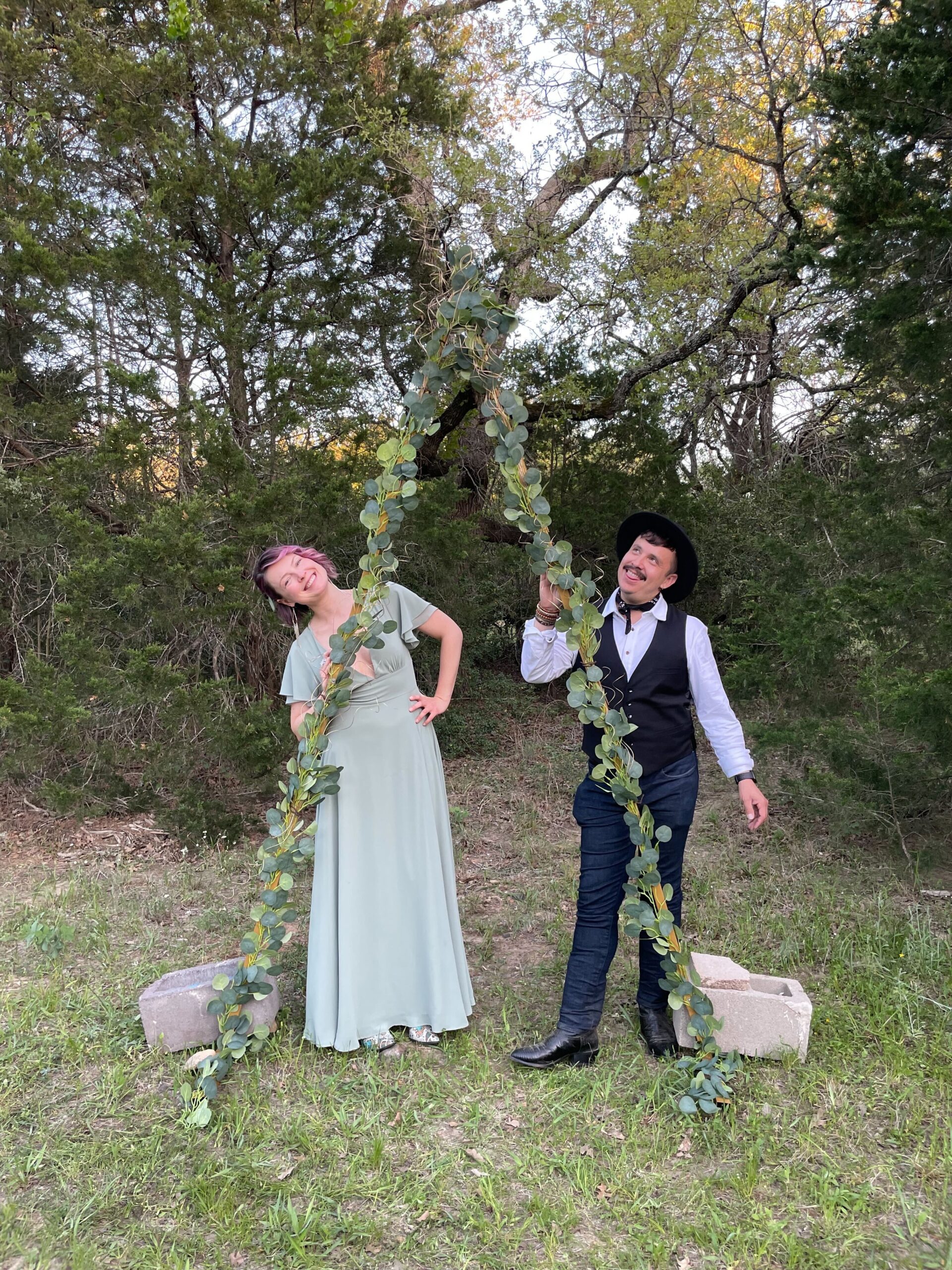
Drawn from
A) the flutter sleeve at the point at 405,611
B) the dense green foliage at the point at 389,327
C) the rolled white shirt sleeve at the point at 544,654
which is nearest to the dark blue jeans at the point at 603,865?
the rolled white shirt sleeve at the point at 544,654

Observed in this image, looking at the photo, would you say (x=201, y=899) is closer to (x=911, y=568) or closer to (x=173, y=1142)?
(x=173, y=1142)

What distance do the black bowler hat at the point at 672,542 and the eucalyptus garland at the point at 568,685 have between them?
0.82 ft

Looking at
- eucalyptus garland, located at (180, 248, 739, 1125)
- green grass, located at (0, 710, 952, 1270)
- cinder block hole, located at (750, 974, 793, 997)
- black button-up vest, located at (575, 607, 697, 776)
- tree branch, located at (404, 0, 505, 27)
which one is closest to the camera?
green grass, located at (0, 710, 952, 1270)

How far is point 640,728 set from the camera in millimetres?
3008

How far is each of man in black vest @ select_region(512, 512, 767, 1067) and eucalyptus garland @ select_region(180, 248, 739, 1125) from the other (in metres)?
0.11

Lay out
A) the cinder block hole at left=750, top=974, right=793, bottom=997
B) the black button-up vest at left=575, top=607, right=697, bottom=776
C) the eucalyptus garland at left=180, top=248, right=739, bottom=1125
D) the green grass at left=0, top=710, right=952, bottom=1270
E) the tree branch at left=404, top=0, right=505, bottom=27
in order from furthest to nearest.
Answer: the tree branch at left=404, top=0, right=505, bottom=27 < the cinder block hole at left=750, top=974, right=793, bottom=997 < the black button-up vest at left=575, top=607, right=697, bottom=776 < the eucalyptus garland at left=180, top=248, right=739, bottom=1125 < the green grass at left=0, top=710, right=952, bottom=1270

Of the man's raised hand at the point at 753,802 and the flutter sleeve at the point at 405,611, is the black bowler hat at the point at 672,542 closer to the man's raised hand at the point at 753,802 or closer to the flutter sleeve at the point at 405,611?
the man's raised hand at the point at 753,802

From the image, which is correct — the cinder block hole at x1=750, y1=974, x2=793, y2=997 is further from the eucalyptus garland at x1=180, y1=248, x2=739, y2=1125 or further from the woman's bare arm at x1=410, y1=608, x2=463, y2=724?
the woman's bare arm at x1=410, y1=608, x2=463, y2=724

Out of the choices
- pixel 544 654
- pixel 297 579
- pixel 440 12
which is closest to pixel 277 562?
pixel 297 579

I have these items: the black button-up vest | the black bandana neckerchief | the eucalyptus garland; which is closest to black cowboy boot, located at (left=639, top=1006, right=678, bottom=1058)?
the eucalyptus garland

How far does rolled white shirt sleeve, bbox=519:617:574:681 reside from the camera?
3.05 m

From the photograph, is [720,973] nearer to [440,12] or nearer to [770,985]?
[770,985]

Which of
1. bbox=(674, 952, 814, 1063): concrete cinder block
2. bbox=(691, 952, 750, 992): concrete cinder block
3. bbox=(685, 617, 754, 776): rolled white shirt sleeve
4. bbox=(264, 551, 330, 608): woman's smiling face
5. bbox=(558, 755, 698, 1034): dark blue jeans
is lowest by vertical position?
bbox=(674, 952, 814, 1063): concrete cinder block

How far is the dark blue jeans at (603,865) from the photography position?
304cm
